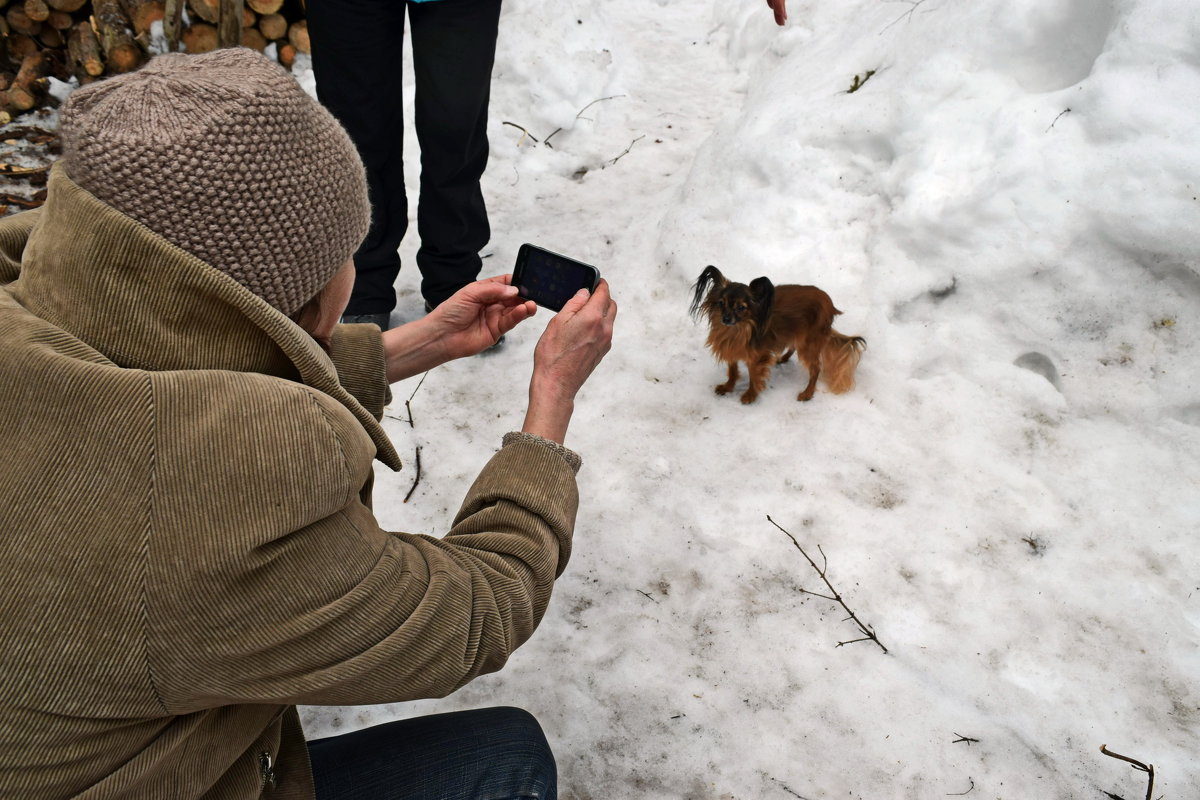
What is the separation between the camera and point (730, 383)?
3262 mm

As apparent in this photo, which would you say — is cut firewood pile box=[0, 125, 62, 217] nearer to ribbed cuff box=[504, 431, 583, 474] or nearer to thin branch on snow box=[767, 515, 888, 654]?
ribbed cuff box=[504, 431, 583, 474]

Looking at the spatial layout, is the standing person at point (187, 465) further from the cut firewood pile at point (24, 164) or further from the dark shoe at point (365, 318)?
the cut firewood pile at point (24, 164)

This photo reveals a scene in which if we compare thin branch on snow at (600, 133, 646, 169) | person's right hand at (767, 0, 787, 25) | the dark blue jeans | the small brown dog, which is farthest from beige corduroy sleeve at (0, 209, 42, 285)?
thin branch on snow at (600, 133, 646, 169)

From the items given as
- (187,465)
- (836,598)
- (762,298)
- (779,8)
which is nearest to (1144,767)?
(836,598)

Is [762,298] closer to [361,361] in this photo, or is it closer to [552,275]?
[552,275]

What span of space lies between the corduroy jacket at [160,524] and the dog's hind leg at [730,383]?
7.38ft

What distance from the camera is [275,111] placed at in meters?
1.04

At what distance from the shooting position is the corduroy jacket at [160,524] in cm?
92

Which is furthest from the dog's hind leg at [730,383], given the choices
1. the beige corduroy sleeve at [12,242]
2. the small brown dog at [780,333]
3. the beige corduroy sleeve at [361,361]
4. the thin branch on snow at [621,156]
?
the beige corduroy sleeve at [12,242]

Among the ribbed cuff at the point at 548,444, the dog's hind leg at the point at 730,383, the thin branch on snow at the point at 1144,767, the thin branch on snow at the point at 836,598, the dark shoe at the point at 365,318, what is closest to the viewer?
the ribbed cuff at the point at 548,444

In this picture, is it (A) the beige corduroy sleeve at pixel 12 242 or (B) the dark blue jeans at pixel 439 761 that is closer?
(A) the beige corduroy sleeve at pixel 12 242

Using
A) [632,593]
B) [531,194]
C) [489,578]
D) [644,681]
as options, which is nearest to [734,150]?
[531,194]

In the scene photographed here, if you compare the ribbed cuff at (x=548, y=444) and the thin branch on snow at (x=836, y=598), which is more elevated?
the ribbed cuff at (x=548, y=444)

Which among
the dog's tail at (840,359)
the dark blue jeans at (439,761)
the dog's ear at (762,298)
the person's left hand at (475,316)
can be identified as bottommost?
the dark blue jeans at (439,761)
